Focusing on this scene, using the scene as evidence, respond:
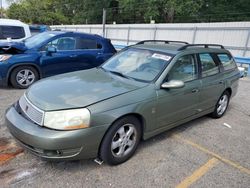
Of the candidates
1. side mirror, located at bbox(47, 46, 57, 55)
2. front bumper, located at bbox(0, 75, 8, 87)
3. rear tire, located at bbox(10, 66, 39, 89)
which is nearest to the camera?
front bumper, located at bbox(0, 75, 8, 87)

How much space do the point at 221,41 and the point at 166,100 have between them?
12.7 meters

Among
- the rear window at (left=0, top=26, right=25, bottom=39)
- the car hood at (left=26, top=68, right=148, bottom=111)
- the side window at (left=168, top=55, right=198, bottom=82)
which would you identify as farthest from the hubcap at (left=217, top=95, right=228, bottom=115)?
the rear window at (left=0, top=26, right=25, bottom=39)

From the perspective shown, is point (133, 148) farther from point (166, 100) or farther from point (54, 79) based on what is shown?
point (54, 79)

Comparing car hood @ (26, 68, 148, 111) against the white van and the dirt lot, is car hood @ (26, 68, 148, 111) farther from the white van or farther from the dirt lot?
the white van

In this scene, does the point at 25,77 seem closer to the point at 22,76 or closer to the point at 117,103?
the point at 22,76

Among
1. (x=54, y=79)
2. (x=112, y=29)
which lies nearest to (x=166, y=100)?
(x=54, y=79)

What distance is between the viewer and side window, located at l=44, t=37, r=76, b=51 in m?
6.39

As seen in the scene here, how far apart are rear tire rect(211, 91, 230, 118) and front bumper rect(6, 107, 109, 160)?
2.96m

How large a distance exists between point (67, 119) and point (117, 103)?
2.03 ft

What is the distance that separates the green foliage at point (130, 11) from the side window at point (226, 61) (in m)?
24.5

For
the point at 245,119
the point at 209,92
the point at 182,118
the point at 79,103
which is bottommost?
the point at 245,119

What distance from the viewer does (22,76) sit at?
6.05 meters

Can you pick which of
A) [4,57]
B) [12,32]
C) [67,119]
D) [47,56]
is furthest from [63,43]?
[67,119]

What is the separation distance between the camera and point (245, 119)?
5.00 meters
